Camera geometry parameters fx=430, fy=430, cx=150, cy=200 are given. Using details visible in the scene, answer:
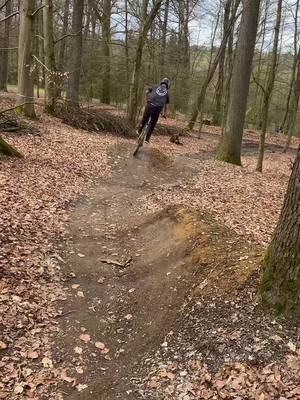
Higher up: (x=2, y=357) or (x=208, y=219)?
(x=208, y=219)

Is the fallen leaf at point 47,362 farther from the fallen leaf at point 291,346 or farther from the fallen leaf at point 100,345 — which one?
the fallen leaf at point 291,346

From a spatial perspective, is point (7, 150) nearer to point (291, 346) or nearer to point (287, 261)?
point (287, 261)

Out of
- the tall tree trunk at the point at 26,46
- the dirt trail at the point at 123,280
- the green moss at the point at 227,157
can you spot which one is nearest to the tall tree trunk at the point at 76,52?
the tall tree trunk at the point at 26,46

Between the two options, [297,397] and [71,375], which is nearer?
[297,397]

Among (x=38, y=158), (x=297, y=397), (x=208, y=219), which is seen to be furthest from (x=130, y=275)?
(x=38, y=158)

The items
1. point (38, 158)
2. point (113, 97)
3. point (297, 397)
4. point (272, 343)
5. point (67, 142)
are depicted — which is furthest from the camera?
point (113, 97)

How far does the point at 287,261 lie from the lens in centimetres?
429

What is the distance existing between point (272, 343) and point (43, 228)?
4.27m

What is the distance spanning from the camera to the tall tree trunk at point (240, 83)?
13.8m

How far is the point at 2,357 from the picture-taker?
4160 millimetres

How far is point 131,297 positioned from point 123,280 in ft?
1.51

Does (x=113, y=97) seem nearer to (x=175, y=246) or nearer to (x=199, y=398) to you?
(x=175, y=246)

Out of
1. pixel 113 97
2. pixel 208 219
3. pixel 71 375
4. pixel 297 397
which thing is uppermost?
pixel 113 97

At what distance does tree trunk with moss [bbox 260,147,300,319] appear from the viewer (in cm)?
420
